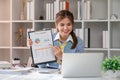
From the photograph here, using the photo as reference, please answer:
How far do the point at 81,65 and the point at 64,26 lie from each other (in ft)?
2.76

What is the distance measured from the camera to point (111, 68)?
2.18m

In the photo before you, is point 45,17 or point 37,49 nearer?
point 37,49

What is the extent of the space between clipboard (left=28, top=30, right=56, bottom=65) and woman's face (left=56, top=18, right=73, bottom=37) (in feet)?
1.11

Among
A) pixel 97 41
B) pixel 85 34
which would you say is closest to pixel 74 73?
pixel 85 34

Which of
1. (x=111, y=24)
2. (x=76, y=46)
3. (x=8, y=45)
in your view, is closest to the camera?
(x=76, y=46)

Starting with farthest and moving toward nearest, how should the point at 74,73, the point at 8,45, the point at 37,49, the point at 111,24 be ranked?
the point at 8,45 → the point at 111,24 → the point at 37,49 → the point at 74,73

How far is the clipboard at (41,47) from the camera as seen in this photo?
2.52 meters

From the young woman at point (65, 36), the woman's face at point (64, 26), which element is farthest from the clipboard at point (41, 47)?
the woman's face at point (64, 26)

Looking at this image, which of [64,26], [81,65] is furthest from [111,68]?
[64,26]

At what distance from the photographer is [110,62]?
7.19ft

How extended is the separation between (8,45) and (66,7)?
1.30m

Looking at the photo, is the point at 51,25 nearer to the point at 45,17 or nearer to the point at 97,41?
the point at 45,17

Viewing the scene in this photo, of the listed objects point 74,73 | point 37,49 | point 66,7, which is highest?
point 66,7

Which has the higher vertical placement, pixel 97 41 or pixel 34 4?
pixel 34 4
